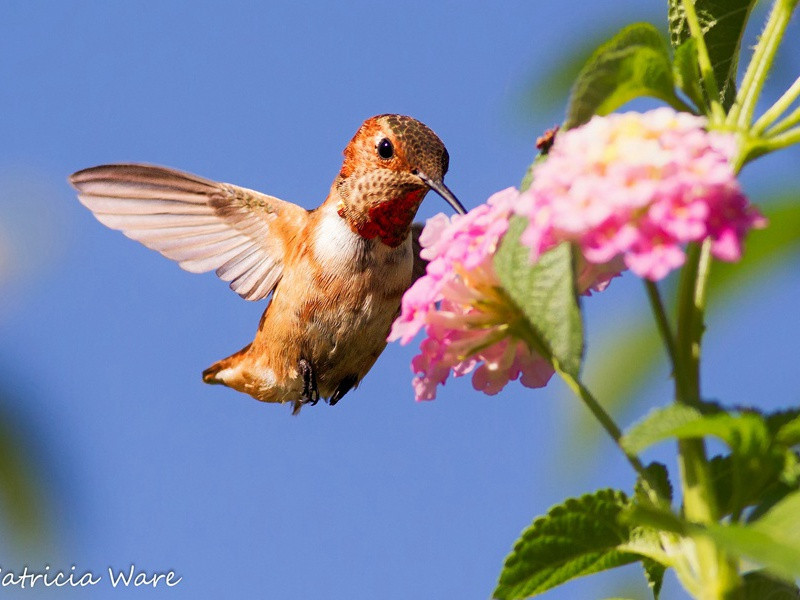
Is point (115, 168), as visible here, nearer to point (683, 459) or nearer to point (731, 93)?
point (731, 93)

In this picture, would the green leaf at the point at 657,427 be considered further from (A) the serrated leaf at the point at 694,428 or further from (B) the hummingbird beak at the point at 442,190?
(B) the hummingbird beak at the point at 442,190

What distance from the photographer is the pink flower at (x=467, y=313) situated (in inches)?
61.7

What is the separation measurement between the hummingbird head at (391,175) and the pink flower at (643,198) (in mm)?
1853

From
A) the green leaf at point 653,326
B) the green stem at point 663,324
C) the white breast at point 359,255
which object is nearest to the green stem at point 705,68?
the green stem at point 663,324

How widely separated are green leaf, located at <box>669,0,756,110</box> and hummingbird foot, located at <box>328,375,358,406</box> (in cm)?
189

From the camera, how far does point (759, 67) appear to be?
1.46 metres

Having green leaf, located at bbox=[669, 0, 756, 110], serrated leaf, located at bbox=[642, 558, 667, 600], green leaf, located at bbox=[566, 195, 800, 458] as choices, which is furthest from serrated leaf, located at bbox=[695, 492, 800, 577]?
green leaf, located at bbox=[566, 195, 800, 458]

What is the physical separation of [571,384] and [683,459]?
0.56 feet

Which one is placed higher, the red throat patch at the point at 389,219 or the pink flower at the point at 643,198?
the red throat patch at the point at 389,219

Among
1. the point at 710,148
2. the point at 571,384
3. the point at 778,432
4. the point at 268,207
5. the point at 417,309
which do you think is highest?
the point at 268,207

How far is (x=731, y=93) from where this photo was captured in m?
1.65

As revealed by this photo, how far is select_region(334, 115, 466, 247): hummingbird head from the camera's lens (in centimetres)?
321

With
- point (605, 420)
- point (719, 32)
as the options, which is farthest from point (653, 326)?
point (605, 420)

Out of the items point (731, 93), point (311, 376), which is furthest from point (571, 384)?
point (311, 376)
